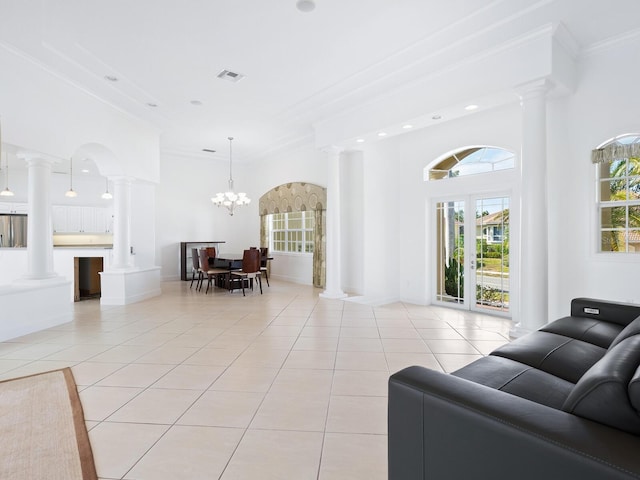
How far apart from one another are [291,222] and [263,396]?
23.7 ft

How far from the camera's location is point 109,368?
3.31m

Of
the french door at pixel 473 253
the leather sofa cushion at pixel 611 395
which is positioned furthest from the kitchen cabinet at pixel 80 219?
the leather sofa cushion at pixel 611 395

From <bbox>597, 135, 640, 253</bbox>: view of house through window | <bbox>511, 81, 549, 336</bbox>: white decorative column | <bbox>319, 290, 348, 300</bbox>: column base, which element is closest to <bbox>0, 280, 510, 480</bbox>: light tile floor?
<bbox>511, 81, 549, 336</bbox>: white decorative column

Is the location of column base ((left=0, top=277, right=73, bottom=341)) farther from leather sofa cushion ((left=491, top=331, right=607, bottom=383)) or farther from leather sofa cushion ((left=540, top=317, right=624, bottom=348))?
leather sofa cushion ((left=540, top=317, right=624, bottom=348))

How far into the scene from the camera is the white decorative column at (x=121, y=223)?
6.53m

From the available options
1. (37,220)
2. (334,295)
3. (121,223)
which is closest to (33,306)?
(37,220)

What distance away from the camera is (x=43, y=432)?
221cm

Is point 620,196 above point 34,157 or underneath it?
underneath

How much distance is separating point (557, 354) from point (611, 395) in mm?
1219

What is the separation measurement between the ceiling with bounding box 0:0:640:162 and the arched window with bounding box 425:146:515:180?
1577mm

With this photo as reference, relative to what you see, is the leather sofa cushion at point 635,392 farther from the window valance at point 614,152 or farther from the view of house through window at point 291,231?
the view of house through window at point 291,231

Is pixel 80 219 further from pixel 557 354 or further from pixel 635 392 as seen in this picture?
pixel 635 392

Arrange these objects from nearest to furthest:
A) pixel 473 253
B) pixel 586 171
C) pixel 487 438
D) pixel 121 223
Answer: pixel 487 438
pixel 586 171
pixel 473 253
pixel 121 223

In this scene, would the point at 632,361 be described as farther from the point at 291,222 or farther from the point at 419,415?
the point at 291,222
